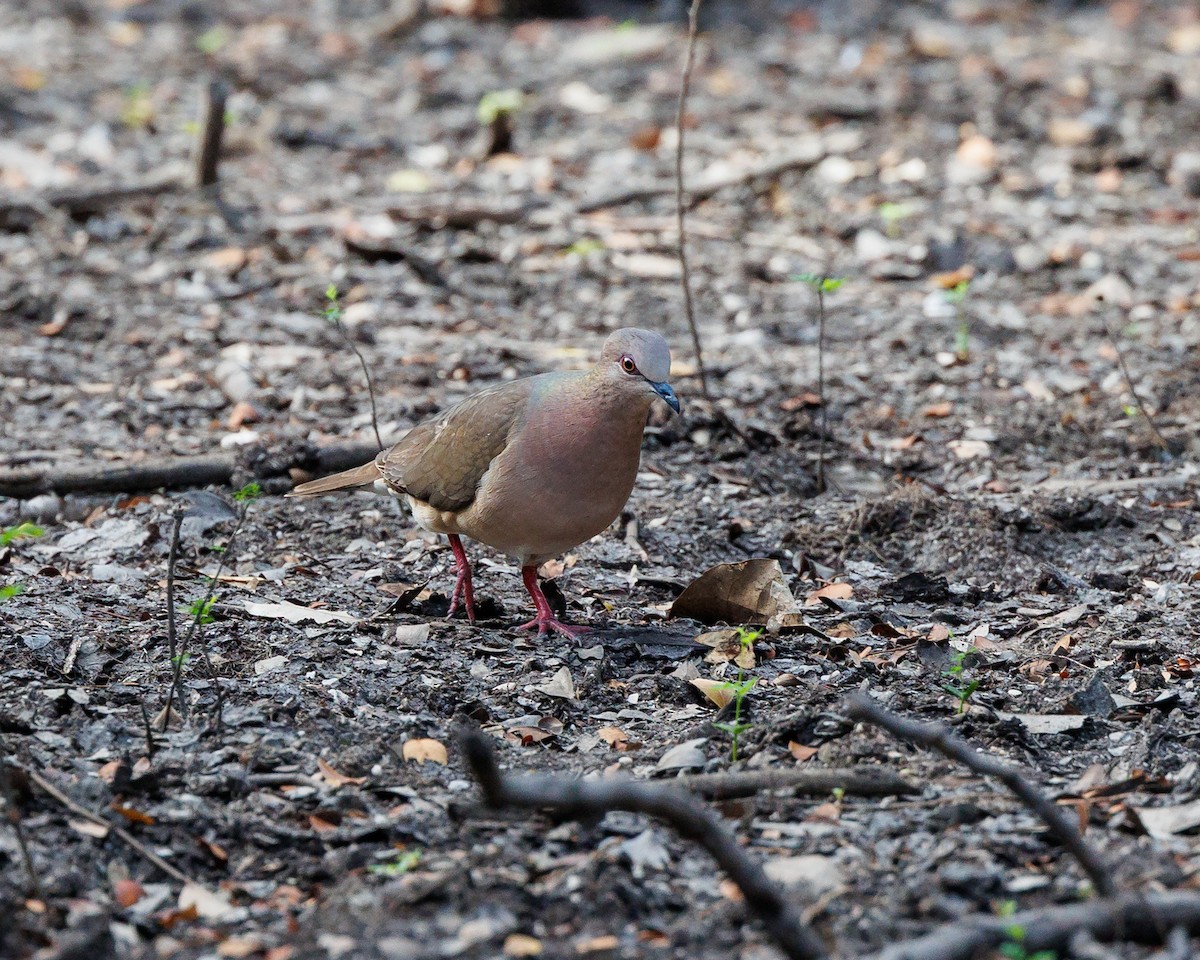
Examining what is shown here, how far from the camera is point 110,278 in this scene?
926 centimetres

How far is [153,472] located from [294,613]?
1556mm

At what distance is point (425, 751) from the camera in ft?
13.9

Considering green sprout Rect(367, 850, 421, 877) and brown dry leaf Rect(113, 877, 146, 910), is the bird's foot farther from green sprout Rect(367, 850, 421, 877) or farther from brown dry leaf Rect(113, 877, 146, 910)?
brown dry leaf Rect(113, 877, 146, 910)

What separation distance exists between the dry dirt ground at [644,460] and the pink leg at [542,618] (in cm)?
11

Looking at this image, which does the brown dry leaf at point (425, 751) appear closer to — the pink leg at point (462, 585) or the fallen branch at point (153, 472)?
the pink leg at point (462, 585)

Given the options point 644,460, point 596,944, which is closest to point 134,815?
point 596,944

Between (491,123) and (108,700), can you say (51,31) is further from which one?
(108,700)

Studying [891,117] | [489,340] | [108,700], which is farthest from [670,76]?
[108,700]

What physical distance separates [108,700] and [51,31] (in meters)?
12.4

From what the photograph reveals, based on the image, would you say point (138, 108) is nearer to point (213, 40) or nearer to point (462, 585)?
point (213, 40)

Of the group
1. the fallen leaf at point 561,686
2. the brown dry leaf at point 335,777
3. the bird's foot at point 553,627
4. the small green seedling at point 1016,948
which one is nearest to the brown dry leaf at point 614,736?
the fallen leaf at point 561,686

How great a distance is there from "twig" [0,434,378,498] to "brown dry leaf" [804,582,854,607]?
85.5 inches

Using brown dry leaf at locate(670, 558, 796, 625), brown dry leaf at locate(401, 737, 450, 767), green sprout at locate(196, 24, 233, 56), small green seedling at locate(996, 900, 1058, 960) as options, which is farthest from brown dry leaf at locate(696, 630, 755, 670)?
green sprout at locate(196, 24, 233, 56)

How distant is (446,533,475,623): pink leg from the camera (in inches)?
215
